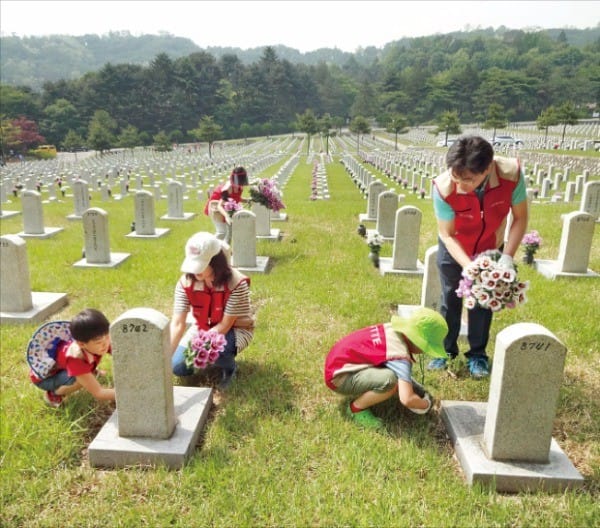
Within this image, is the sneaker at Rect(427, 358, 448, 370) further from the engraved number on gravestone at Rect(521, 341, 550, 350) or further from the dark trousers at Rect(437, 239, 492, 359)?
the engraved number on gravestone at Rect(521, 341, 550, 350)

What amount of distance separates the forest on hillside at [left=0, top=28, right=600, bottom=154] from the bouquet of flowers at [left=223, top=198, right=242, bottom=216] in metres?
51.3

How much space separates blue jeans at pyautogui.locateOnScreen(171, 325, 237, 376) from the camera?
4.14 metres

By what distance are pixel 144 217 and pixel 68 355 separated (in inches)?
268

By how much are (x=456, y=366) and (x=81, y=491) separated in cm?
311

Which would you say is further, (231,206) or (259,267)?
(231,206)

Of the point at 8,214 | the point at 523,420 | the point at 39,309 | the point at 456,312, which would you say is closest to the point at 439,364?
the point at 456,312

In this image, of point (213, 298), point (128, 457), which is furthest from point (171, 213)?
point (128, 457)

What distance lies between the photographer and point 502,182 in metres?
3.77

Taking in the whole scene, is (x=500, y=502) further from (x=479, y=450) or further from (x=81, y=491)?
(x=81, y=491)

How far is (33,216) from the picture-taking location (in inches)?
392

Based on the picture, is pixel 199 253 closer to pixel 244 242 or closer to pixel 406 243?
pixel 244 242

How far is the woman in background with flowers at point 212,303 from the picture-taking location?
147 inches

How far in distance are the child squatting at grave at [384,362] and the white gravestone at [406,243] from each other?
12.5 feet

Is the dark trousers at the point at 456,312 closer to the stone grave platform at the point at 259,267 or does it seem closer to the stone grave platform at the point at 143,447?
the stone grave platform at the point at 143,447
